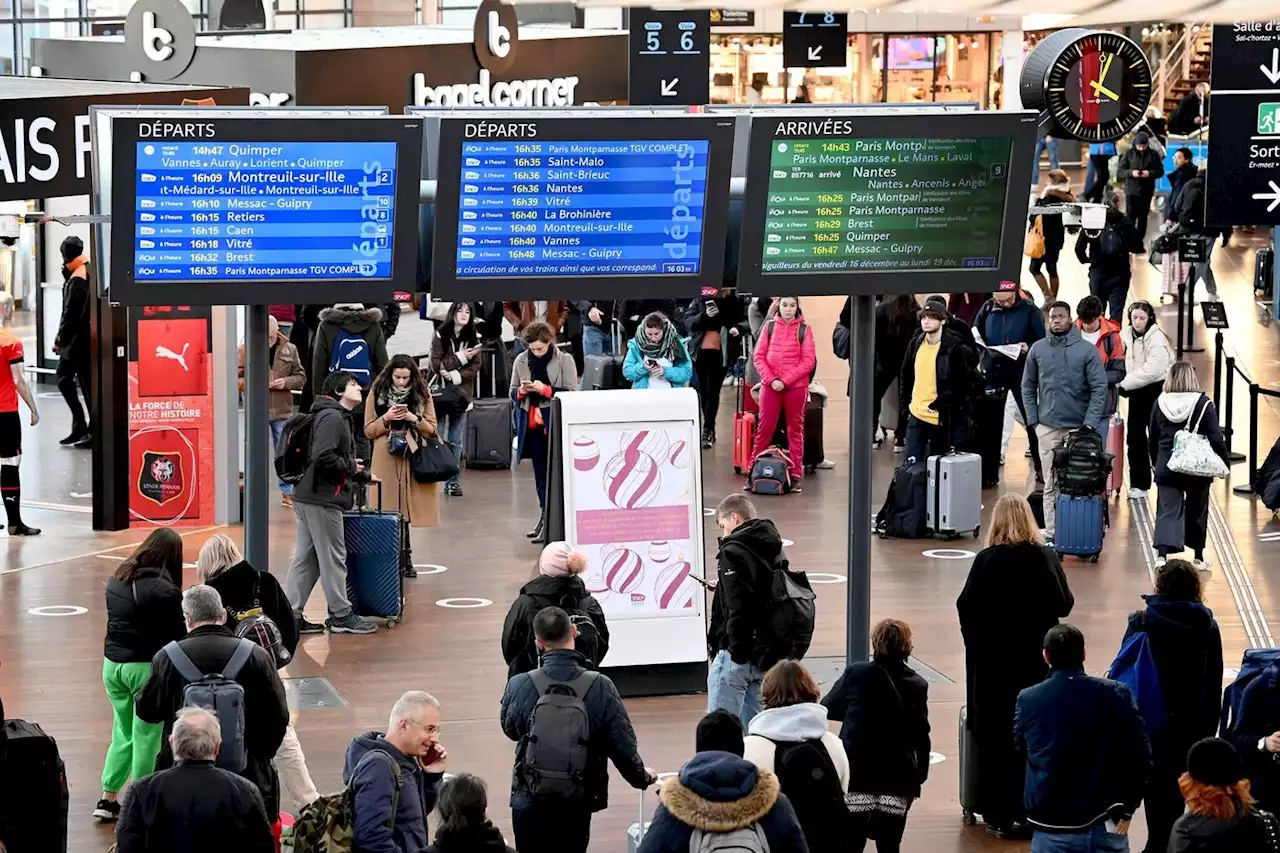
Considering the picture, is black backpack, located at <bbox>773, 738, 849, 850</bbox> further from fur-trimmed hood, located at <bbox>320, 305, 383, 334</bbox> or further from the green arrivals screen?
fur-trimmed hood, located at <bbox>320, 305, 383, 334</bbox>

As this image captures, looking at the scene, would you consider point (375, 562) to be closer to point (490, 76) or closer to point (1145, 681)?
point (1145, 681)

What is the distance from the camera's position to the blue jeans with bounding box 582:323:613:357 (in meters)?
21.0

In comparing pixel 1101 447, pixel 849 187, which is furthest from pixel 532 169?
pixel 1101 447

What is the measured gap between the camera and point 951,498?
52.6 ft

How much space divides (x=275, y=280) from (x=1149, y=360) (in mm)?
9193

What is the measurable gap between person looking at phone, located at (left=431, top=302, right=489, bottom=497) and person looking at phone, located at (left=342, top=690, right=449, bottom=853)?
10.5 m

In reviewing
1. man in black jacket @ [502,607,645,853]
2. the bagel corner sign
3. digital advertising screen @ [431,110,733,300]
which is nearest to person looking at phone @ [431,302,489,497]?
digital advertising screen @ [431,110,733,300]

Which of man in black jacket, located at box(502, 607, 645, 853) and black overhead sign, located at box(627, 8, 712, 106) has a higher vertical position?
black overhead sign, located at box(627, 8, 712, 106)

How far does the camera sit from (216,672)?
27.1 ft

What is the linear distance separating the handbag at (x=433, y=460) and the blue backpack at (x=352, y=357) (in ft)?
8.21

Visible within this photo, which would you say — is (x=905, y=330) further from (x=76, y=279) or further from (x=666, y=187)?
(x=666, y=187)

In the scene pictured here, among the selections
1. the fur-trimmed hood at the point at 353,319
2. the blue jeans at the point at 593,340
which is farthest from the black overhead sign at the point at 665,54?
the fur-trimmed hood at the point at 353,319

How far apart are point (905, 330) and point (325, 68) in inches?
351

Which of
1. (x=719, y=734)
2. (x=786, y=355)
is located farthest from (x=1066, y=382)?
(x=719, y=734)
